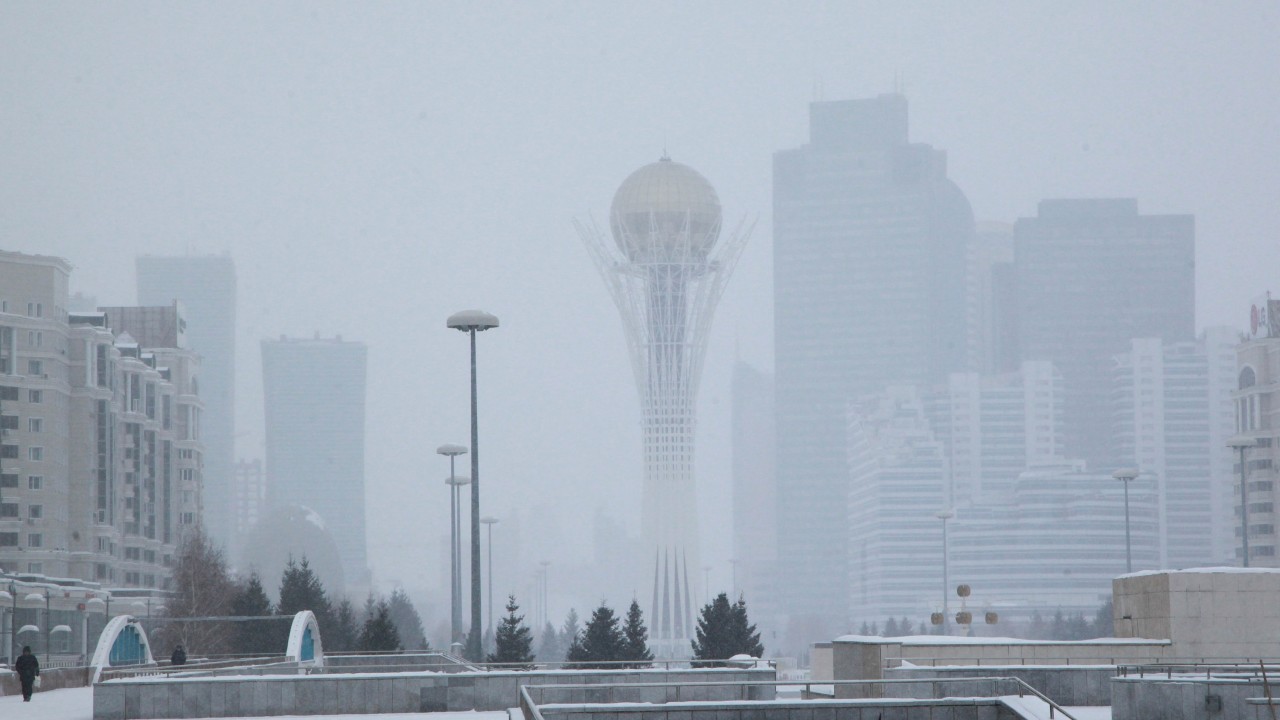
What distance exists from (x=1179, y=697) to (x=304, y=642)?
22.2 meters

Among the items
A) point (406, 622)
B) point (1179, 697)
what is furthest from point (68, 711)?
point (406, 622)

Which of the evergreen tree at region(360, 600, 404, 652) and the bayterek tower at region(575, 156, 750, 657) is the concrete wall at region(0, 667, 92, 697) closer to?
the evergreen tree at region(360, 600, 404, 652)

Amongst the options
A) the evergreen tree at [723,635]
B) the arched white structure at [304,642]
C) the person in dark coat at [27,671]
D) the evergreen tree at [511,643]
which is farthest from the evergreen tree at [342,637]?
the person in dark coat at [27,671]

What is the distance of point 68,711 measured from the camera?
27.4 meters

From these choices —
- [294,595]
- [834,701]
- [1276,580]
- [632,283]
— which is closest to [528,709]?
[834,701]

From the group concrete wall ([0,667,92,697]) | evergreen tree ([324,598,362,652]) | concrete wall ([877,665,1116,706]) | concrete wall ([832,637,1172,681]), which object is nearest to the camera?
concrete wall ([877,665,1116,706])

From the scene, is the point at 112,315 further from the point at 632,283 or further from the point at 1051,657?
the point at 1051,657

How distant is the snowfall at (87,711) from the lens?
21.8 metres

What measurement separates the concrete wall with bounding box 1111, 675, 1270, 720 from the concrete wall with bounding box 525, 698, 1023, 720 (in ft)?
5.29

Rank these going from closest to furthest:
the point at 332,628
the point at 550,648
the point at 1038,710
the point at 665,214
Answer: the point at 1038,710
the point at 332,628
the point at 550,648
the point at 665,214

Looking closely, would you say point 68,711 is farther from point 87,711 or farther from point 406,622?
point 406,622

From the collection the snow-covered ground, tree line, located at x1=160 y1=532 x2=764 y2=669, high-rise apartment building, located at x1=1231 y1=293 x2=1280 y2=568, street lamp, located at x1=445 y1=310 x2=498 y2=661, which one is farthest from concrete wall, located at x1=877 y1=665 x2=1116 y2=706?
high-rise apartment building, located at x1=1231 y1=293 x2=1280 y2=568

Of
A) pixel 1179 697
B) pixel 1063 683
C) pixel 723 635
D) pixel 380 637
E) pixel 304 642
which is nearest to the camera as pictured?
pixel 1179 697

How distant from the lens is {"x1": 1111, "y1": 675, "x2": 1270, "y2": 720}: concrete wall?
21.3 metres
